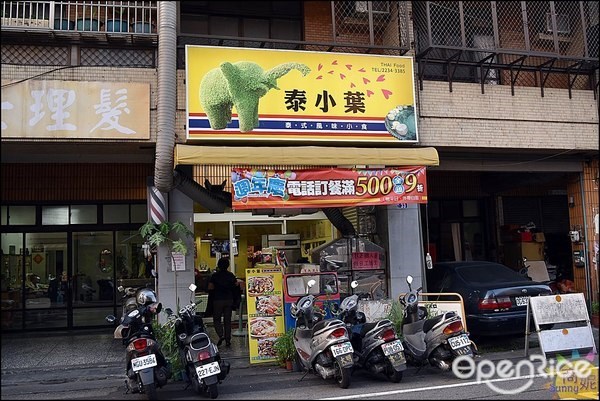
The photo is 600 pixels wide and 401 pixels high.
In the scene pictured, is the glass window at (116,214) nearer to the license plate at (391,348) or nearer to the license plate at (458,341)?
the license plate at (391,348)

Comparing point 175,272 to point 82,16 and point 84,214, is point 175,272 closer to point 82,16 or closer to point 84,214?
point 84,214

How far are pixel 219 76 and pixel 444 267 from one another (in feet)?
20.3

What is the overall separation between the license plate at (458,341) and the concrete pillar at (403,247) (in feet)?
11.5

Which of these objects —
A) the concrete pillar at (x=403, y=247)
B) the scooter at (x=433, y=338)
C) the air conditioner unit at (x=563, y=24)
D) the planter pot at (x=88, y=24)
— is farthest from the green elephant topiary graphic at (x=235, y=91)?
the air conditioner unit at (x=563, y=24)

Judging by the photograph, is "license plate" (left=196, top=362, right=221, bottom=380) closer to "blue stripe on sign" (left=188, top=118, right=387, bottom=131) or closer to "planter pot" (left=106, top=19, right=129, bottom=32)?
"blue stripe on sign" (left=188, top=118, right=387, bottom=131)

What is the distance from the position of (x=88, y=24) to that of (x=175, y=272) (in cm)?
536

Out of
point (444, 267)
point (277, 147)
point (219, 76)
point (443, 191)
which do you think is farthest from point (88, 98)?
point (443, 191)

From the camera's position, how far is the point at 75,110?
10.1m

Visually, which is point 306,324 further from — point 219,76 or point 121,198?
point 121,198

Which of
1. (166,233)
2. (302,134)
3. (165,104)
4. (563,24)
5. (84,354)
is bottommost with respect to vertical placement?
(84,354)

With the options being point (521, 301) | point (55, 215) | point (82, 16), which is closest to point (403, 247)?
point (521, 301)

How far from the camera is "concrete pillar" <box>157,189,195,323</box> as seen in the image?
1068 centimetres

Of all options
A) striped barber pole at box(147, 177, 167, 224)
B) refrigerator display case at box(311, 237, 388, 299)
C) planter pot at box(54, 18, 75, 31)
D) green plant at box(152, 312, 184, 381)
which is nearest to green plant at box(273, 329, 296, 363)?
green plant at box(152, 312, 184, 381)

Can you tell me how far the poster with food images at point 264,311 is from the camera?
380 inches
